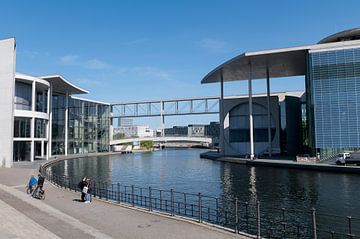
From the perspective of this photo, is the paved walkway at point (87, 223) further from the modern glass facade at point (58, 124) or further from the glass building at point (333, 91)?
the modern glass facade at point (58, 124)

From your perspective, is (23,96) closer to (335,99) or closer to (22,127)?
(22,127)

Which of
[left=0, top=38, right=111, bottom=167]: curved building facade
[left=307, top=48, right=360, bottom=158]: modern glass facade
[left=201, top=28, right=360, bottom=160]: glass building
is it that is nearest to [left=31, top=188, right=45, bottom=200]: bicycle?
[left=0, top=38, right=111, bottom=167]: curved building facade

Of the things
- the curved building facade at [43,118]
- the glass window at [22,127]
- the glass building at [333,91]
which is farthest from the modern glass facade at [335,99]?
the glass window at [22,127]

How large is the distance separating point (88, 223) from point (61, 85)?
68813 mm

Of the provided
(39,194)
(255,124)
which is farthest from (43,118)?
(39,194)

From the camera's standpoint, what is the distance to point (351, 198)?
23.8 m

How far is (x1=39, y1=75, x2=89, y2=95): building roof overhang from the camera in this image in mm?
69787

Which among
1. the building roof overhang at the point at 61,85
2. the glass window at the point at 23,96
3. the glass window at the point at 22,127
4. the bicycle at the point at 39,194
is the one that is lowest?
the bicycle at the point at 39,194

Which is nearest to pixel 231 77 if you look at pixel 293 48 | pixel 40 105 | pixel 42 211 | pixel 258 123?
pixel 258 123

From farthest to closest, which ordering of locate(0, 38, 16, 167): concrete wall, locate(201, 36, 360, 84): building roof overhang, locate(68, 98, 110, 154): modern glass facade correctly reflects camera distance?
1. locate(68, 98, 110, 154): modern glass facade
2. locate(201, 36, 360, 84): building roof overhang
3. locate(0, 38, 16, 167): concrete wall

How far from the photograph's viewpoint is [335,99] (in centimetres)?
5034

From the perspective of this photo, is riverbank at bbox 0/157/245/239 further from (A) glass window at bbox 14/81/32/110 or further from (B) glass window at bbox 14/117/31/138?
(A) glass window at bbox 14/81/32/110

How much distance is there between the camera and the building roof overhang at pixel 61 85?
69.8 m

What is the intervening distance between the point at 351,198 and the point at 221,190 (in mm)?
9396
